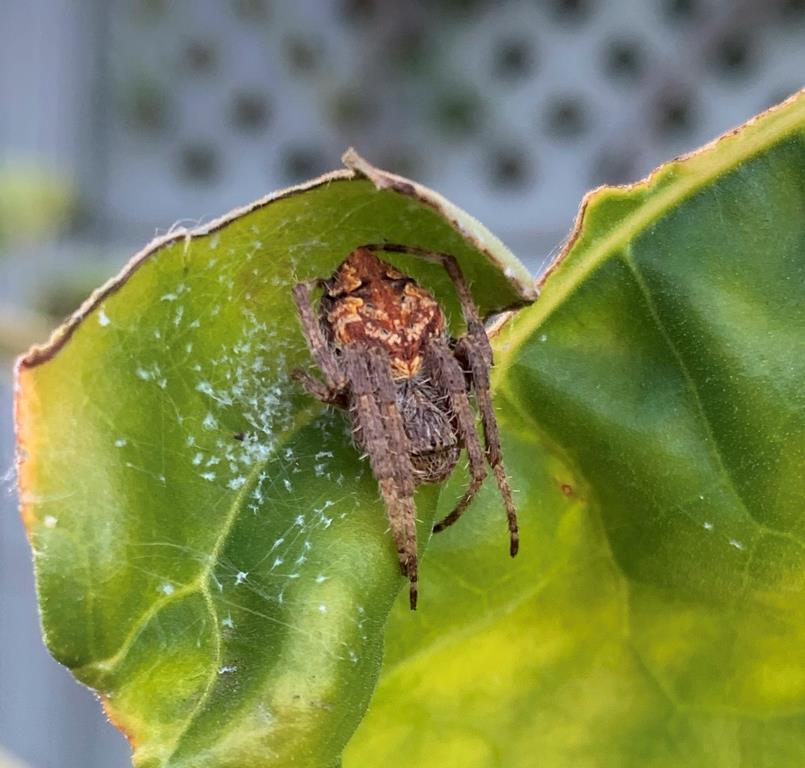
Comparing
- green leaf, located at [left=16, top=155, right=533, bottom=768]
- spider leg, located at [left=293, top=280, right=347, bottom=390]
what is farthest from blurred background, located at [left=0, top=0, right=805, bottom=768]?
green leaf, located at [left=16, top=155, right=533, bottom=768]

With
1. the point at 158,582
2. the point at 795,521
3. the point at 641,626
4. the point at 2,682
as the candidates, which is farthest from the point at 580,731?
the point at 2,682

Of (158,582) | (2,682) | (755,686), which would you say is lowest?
(2,682)

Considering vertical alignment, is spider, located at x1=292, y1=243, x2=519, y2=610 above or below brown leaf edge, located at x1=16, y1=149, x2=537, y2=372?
below

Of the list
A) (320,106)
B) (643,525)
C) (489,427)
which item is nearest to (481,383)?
(489,427)

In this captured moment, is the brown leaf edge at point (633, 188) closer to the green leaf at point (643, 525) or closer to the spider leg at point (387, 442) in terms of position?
the green leaf at point (643, 525)

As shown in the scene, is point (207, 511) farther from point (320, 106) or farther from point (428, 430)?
point (320, 106)

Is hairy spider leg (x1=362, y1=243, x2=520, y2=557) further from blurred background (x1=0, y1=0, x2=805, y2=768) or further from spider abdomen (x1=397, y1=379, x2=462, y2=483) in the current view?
blurred background (x1=0, y1=0, x2=805, y2=768)

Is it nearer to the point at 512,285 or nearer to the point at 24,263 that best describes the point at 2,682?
the point at 24,263
